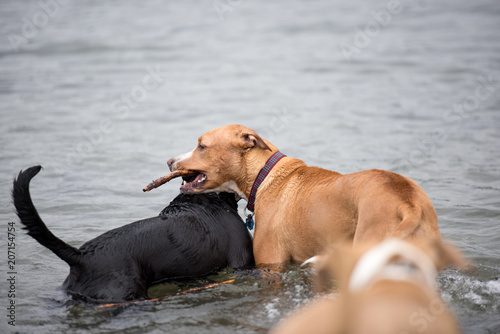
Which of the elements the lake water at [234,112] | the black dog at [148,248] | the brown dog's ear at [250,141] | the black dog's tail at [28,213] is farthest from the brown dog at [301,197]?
the black dog's tail at [28,213]

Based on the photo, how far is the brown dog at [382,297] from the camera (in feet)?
8.08

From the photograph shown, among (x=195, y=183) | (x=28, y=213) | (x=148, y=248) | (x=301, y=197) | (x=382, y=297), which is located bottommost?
(x=148, y=248)

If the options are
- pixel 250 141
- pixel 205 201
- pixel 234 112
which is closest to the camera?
pixel 205 201

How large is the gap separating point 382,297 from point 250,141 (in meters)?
3.36

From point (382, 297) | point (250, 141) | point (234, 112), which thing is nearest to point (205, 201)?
point (250, 141)

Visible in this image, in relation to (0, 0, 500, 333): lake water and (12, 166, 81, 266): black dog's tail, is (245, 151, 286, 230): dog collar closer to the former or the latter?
(0, 0, 500, 333): lake water

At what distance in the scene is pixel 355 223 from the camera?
14.8 feet

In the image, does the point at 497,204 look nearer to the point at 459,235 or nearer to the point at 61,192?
the point at 459,235

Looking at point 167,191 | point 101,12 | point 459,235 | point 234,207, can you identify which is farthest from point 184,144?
point 101,12

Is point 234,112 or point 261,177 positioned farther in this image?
point 234,112

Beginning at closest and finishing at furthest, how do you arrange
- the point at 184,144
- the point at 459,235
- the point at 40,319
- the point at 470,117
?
the point at 40,319 < the point at 459,235 < the point at 184,144 < the point at 470,117

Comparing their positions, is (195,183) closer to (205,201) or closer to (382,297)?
(205,201)

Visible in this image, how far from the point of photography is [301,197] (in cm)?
518

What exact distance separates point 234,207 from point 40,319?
2.06 meters
